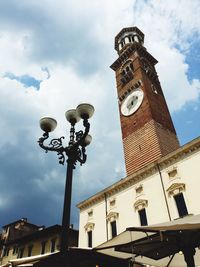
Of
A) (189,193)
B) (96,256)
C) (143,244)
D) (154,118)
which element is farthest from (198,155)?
(143,244)

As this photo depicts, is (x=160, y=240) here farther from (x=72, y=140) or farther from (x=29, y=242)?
(x=29, y=242)

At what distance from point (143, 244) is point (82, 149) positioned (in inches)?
123

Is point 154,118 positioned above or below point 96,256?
above

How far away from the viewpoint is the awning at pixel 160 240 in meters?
4.29

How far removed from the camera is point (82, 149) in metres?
7.45

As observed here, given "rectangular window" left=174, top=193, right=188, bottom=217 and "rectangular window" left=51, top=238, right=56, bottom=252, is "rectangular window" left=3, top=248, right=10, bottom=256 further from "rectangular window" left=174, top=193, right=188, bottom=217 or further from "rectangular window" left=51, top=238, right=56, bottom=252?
"rectangular window" left=174, top=193, right=188, bottom=217

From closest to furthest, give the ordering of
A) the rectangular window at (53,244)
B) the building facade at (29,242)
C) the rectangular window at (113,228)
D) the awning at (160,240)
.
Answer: the awning at (160,240) < the rectangular window at (113,228) < the rectangular window at (53,244) < the building facade at (29,242)

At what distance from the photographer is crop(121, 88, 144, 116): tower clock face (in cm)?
2851

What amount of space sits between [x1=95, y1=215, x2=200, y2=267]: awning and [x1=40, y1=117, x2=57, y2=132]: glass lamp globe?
350cm

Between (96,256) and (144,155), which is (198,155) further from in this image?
(96,256)

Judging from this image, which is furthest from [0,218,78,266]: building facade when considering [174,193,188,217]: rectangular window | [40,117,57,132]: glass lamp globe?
[40,117,57,132]: glass lamp globe

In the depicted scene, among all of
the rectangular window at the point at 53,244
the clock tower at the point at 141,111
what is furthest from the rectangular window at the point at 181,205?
the rectangular window at the point at 53,244

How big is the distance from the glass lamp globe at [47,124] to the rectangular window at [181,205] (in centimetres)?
1205

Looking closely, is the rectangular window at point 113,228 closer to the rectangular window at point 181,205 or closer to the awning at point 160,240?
the rectangular window at point 181,205
